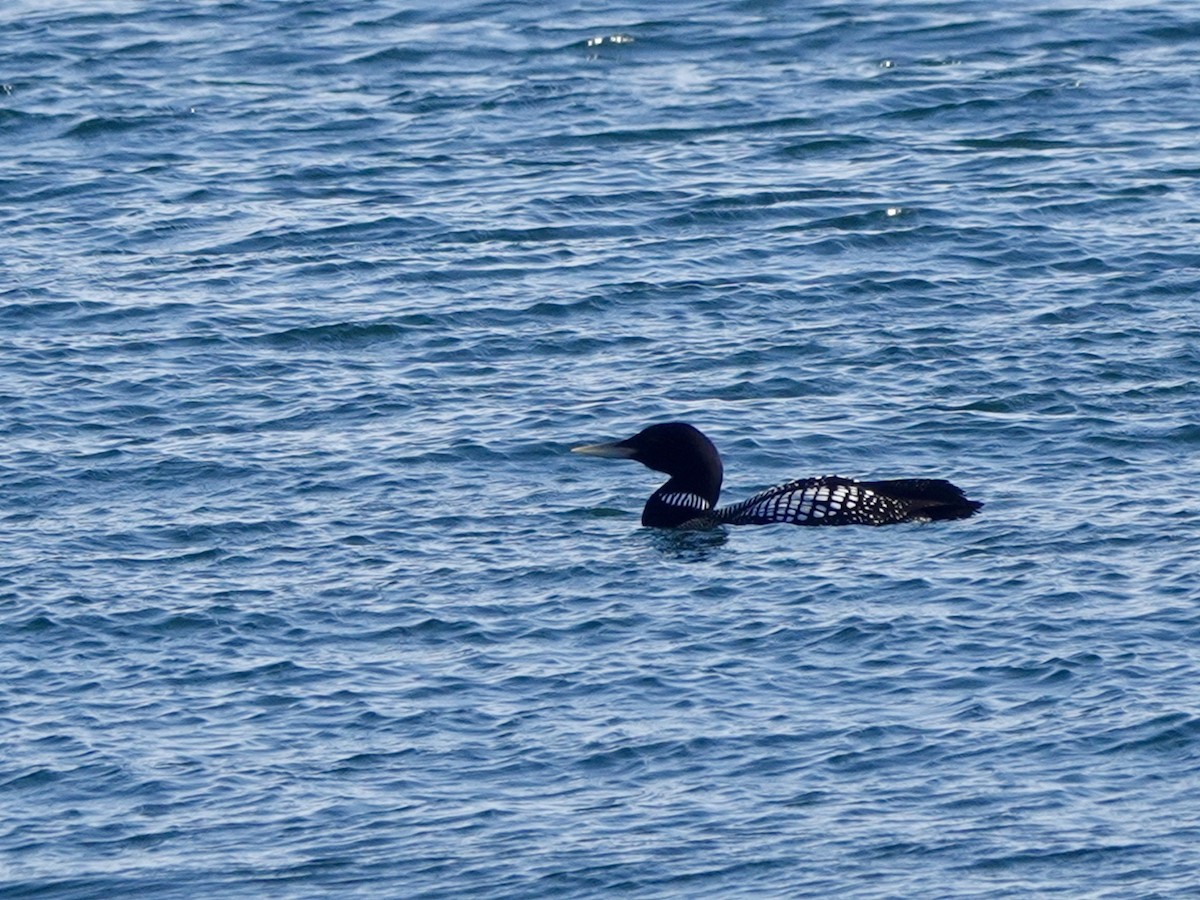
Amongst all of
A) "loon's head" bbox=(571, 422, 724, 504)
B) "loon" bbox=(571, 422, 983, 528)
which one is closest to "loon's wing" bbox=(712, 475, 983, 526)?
"loon" bbox=(571, 422, 983, 528)

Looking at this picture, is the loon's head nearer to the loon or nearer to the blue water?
the loon

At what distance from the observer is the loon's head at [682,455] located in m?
17.2

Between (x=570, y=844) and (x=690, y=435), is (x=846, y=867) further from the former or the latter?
(x=690, y=435)

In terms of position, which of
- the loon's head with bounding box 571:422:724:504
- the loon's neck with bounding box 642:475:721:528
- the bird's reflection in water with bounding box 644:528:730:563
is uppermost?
the loon's head with bounding box 571:422:724:504

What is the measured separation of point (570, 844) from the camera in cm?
1220

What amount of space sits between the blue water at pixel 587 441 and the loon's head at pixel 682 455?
1.48ft

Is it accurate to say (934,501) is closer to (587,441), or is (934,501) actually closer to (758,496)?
(758,496)

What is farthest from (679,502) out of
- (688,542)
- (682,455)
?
(688,542)

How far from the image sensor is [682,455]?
1725 centimetres

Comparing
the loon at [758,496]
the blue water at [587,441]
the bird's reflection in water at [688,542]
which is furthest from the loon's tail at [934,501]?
the bird's reflection in water at [688,542]

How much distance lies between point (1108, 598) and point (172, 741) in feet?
17.3

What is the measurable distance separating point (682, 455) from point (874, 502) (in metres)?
1.38

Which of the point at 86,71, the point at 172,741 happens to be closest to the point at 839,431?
the point at 172,741

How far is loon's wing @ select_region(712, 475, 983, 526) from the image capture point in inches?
651
